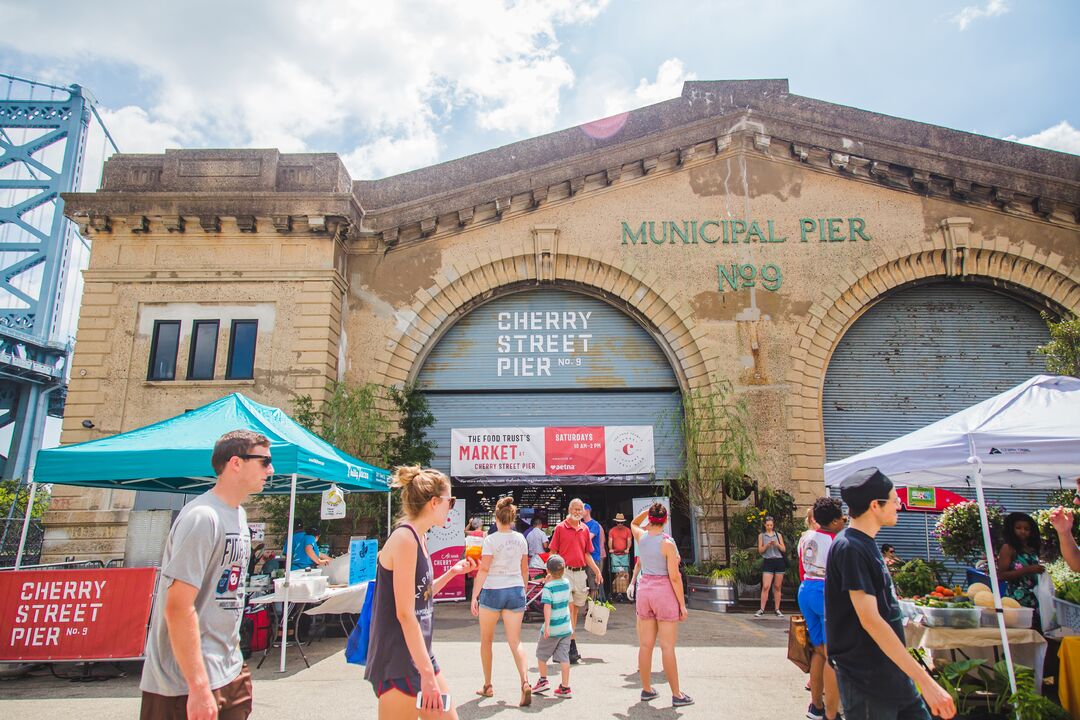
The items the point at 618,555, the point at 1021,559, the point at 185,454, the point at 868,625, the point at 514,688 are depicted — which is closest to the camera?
the point at 868,625

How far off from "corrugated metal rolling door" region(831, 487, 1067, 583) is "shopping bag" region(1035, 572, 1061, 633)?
29.6 feet

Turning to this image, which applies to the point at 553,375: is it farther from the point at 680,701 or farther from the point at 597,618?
the point at 680,701

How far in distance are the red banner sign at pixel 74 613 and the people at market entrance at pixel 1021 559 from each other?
31.6 feet

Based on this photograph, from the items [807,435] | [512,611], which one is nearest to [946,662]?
[512,611]

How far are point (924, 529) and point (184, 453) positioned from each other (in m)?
15.0

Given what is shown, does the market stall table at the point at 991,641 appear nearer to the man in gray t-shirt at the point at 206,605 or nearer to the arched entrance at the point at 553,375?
the man in gray t-shirt at the point at 206,605

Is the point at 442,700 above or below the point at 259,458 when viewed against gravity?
below

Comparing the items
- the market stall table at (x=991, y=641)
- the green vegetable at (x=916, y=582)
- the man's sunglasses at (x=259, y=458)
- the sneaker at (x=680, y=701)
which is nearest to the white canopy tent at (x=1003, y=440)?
the market stall table at (x=991, y=641)

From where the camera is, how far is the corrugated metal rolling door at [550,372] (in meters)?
16.2

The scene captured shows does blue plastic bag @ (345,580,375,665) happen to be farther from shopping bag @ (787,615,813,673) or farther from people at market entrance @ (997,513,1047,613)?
people at market entrance @ (997,513,1047,613)

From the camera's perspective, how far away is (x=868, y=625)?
3.61 meters

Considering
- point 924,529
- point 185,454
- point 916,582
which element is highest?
point 185,454

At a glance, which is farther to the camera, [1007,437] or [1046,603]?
[1046,603]

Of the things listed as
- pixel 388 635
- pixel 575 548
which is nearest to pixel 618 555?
pixel 575 548
